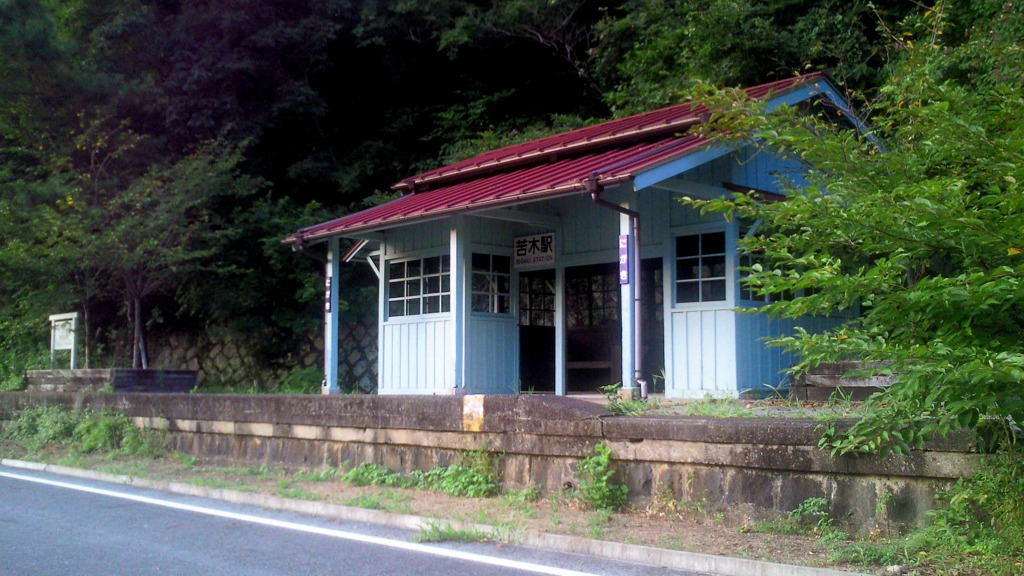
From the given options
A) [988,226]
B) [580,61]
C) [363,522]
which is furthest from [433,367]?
[580,61]

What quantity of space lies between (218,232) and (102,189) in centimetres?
296

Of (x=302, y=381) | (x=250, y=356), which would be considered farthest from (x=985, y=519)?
(x=250, y=356)

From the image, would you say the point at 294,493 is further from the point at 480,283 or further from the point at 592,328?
the point at 592,328

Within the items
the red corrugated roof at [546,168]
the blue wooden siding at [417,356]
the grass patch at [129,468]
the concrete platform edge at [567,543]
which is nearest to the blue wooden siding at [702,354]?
the red corrugated roof at [546,168]

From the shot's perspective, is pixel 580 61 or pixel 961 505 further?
pixel 580 61

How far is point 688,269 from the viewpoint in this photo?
1220cm

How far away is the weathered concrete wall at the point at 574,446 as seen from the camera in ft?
20.5

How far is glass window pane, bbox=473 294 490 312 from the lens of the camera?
45.3ft

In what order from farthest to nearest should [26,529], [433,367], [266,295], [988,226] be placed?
1. [266,295]
2. [433,367]
3. [26,529]
4. [988,226]

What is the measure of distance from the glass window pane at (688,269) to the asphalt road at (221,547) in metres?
5.96

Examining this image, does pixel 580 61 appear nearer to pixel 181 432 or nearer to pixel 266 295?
pixel 266 295

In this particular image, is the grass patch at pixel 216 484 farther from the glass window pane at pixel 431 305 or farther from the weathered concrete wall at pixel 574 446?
the glass window pane at pixel 431 305

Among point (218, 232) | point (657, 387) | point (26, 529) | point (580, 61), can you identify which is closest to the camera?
point (26, 529)

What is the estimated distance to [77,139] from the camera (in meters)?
19.9
